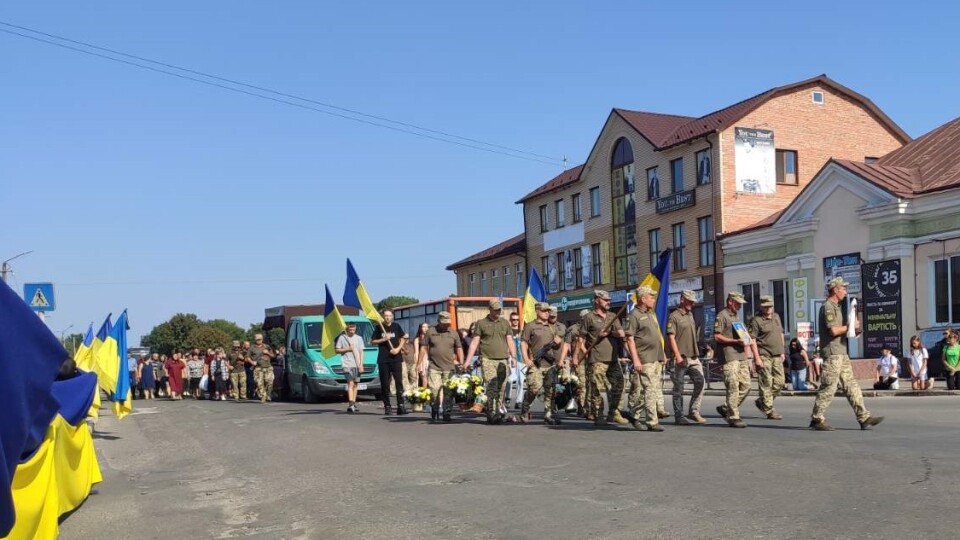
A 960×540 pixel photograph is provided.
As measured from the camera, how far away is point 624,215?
4281 centimetres

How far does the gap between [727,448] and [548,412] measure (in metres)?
4.41

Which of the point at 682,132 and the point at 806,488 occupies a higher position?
the point at 682,132

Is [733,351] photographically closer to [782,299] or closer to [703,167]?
[782,299]

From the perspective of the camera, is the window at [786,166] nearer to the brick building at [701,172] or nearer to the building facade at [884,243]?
the brick building at [701,172]

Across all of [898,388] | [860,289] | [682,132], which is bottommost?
[898,388]

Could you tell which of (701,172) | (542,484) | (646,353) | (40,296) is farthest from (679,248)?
(542,484)

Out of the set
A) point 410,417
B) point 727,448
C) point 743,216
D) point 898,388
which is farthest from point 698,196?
point 727,448

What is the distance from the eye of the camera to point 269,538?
644 centimetres

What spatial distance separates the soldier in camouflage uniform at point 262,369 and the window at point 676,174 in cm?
2040

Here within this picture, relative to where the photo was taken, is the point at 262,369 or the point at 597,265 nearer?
the point at 262,369

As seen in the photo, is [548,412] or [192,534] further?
[548,412]

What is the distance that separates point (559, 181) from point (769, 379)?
1442 inches

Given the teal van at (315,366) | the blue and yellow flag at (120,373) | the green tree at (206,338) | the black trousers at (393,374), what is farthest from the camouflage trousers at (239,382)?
the green tree at (206,338)

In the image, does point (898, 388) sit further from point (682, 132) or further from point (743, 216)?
point (682, 132)
